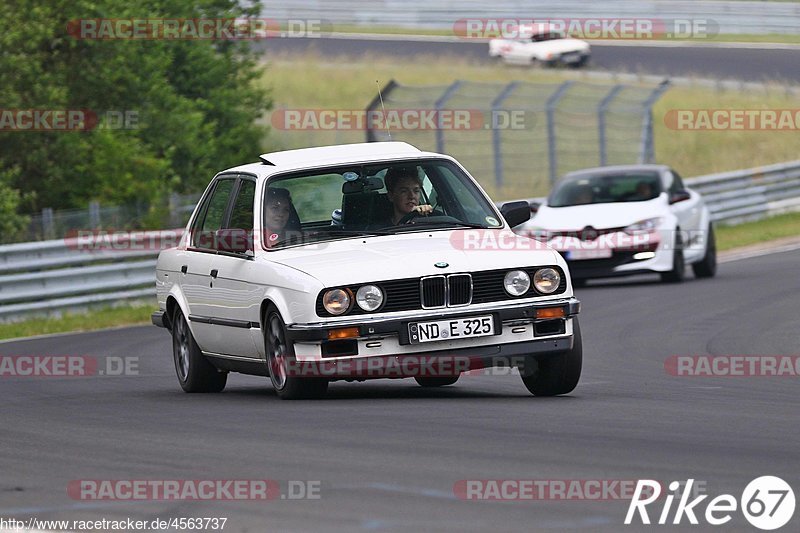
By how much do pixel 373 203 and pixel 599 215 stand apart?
10.8m

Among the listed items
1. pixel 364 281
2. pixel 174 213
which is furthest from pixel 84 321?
pixel 364 281

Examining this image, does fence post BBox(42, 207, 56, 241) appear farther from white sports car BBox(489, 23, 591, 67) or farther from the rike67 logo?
white sports car BBox(489, 23, 591, 67)

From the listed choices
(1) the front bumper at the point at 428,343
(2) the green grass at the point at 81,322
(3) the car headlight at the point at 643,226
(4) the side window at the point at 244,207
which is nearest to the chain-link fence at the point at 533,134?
(3) the car headlight at the point at 643,226

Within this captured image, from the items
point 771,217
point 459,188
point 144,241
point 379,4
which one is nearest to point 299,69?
point 379,4

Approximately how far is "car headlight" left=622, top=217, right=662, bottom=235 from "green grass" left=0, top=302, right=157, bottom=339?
236 inches

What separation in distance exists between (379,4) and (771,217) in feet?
87.5

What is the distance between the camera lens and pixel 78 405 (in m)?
11.0

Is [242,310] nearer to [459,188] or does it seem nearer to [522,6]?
[459,188]

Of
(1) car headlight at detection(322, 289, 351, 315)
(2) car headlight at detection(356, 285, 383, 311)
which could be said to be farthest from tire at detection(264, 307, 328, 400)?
(2) car headlight at detection(356, 285, 383, 311)

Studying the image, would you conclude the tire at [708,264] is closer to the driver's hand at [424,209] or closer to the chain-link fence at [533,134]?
the chain-link fence at [533,134]

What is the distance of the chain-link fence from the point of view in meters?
31.4

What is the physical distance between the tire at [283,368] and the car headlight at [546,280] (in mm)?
1384

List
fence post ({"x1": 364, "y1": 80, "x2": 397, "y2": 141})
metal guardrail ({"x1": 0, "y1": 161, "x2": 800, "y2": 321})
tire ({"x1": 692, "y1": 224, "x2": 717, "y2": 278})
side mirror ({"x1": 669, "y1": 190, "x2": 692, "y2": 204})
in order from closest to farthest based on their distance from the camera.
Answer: metal guardrail ({"x1": 0, "y1": 161, "x2": 800, "y2": 321}), side mirror ({"x1": 669, "y1": 190, "x2": 692, "y2": 204}), tire ({"x1": 692, "y1": 224, "x2": 717, "y2": 278}), fence post ({"x1": 364, "y1": 80, "x2": 397, "y2": 141})

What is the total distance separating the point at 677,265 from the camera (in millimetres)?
21156
